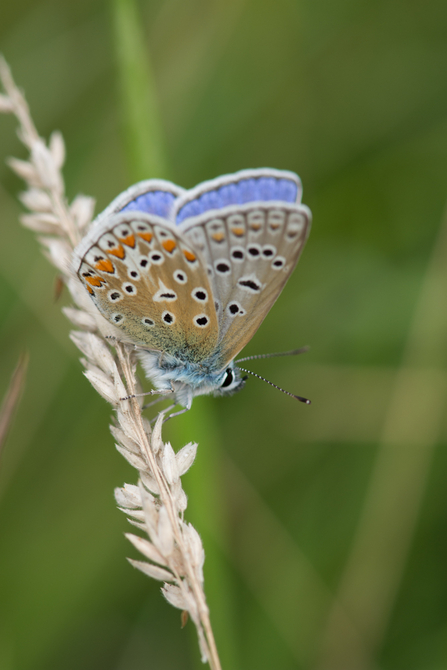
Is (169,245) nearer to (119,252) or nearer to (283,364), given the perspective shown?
(119,252)

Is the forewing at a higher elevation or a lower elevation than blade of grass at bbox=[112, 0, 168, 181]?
lower

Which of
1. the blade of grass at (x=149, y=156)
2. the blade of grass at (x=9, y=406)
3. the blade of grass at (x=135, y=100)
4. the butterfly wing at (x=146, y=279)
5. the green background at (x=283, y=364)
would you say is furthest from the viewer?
the green background at (x=283, y=364)

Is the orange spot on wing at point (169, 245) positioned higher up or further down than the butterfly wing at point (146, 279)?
higher up

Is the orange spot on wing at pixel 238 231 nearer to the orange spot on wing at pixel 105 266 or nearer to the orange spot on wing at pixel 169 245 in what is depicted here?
the orange spot on wing at pixel 169 245

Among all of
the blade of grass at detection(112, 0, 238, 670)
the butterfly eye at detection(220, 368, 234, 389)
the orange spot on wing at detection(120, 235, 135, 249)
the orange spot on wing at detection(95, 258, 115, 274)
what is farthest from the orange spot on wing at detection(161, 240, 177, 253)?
the butterfly eye at detection(220, 368, 234, 389)

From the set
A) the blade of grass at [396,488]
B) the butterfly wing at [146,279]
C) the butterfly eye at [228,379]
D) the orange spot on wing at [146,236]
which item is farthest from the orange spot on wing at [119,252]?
the blade of grass at [396,488]

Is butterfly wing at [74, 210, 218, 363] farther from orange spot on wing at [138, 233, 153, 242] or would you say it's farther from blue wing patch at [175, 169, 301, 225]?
blue wing patch at [175, 169, 301, 225]

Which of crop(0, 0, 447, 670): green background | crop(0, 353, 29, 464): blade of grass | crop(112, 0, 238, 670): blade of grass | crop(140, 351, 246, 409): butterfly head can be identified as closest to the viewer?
crop(0, 353, 29, 464): blade of grass
